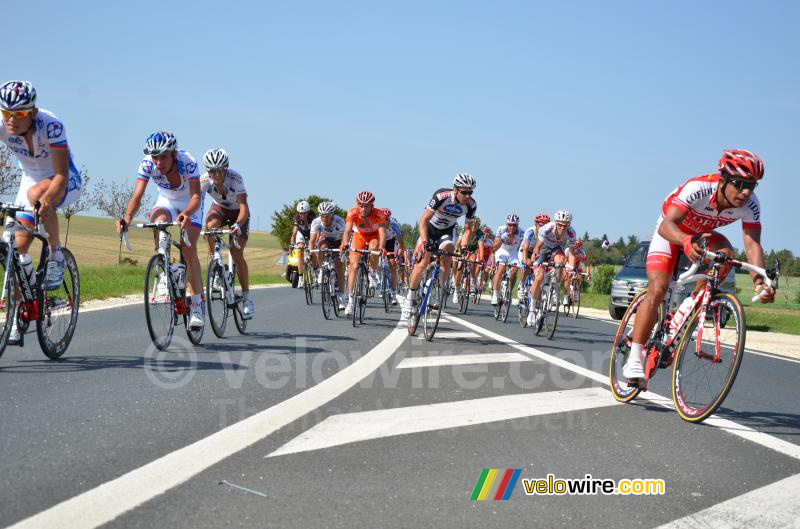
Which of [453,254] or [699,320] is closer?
[699,320]

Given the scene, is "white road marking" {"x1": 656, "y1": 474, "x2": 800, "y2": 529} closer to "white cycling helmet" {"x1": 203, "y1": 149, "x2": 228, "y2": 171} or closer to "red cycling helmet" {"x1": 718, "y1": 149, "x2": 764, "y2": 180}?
"red cycling helmet" {"x1": 718, "y1": 149, "x2": 764, "y2": 180}

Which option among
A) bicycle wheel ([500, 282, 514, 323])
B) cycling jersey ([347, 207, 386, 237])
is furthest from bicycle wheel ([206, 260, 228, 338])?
bicycle wheel ([500, 282, 514, 323])

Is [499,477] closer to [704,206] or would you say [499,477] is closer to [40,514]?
[40,514]

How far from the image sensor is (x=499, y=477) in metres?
3.63

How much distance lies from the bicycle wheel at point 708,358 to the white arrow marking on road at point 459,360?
269 cm

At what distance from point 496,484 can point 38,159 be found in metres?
4.92

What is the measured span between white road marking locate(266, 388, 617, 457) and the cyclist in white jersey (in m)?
3.08

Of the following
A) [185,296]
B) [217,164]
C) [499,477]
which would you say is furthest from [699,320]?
[217,164]

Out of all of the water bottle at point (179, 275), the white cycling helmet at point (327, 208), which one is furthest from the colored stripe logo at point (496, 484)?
the white cycling helmet at point (327, 208)

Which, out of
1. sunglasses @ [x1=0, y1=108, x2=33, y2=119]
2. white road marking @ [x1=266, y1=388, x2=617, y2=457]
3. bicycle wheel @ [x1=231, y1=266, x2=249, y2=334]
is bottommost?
white road marking @ [x1=266, y1=388, x2=617, y2=457]

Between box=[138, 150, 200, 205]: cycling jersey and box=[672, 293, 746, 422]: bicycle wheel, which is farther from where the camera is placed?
box=[138, 150, 200, 205]: cycling jersey

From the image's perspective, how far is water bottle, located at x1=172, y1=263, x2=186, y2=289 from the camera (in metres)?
7.84

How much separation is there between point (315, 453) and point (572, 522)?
1.35 metres

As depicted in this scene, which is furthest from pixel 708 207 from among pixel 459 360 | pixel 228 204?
pixel 228 204
